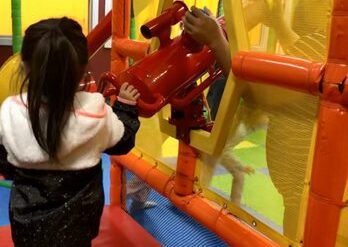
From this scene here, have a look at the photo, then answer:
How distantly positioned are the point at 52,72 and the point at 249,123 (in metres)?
0.40

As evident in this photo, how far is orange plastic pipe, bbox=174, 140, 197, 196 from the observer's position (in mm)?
1048

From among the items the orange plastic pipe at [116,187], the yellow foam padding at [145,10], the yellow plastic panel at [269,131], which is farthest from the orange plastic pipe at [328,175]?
the orange plastic pipe at [116,187]

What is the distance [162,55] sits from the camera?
0.95 meters

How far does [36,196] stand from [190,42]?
0.44 metres

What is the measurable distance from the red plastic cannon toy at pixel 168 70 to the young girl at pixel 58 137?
4 cm

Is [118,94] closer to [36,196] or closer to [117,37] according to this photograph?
[36,196]

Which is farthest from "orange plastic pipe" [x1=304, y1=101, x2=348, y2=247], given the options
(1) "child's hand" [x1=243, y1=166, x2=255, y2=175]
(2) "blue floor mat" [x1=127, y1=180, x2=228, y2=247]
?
(2) "blue floor mat" [x1=127, y1=180, x2=228, y2=247]

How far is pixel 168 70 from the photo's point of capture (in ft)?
3.07

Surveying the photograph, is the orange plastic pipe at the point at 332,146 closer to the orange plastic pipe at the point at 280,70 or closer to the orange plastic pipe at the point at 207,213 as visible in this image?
the orange plastic pipe at the point at 280,70

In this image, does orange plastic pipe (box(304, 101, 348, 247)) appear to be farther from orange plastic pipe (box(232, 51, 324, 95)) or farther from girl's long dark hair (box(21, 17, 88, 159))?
girl's long dark hair (box(21, 17, 88, 159))

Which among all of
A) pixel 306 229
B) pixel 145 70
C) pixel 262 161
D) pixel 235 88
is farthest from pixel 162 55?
pixel 306 229

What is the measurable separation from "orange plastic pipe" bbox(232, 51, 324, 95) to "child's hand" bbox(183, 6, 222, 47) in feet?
0.44

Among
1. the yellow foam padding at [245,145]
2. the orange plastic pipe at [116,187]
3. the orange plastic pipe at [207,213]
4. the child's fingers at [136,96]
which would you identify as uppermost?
the child's fingers at [136,96]

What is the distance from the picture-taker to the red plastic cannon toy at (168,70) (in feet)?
3.03
